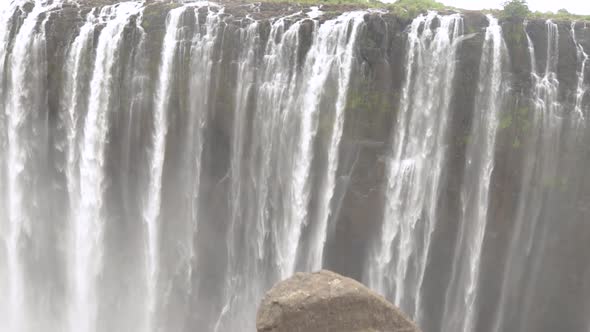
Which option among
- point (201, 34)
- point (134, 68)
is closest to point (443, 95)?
point (201, 34)

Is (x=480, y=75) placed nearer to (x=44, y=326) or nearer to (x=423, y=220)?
(x=423, y=220)

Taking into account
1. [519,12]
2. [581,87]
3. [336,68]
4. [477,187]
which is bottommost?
[477,187]

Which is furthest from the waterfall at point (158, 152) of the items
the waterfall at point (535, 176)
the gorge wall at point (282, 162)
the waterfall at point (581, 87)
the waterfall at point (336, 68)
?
the waterfall at point (581, 87)

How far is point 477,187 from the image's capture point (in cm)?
1717

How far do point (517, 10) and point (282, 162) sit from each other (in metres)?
7.61

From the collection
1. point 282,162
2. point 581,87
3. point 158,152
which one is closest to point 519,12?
point 581,87

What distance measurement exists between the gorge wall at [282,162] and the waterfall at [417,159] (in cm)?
5

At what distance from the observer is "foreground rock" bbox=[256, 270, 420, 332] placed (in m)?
7.89

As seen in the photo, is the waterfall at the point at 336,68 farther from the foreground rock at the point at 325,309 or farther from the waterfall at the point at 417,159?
the foreground rock at the point at 325,309

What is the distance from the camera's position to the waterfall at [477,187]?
1691 cm

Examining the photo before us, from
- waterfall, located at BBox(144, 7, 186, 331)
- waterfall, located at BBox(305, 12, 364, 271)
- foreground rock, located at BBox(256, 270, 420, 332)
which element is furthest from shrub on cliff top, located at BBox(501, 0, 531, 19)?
foreground rock, located at BBox(256, 270, 420, 332)

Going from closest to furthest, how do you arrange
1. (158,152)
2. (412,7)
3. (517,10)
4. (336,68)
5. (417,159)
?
(517,10) < (417,159) < (336,68) < (412,7) < (158,152)

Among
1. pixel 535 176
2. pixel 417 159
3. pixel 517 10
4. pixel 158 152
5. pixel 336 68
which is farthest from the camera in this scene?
pixel 158 152

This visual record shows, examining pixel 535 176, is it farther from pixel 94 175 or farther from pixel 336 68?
pixel 94 175
